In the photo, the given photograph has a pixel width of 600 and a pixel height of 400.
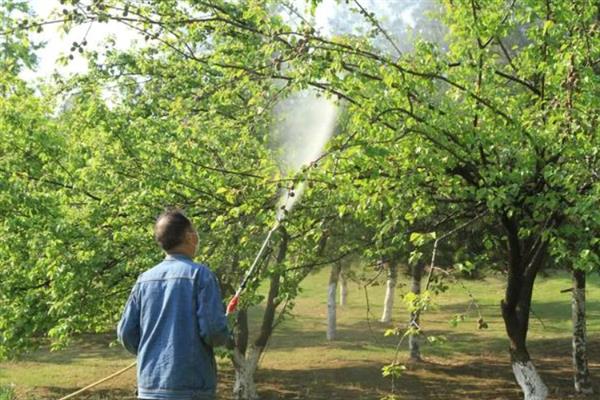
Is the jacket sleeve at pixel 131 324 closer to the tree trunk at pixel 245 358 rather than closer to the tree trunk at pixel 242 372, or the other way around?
the tree trunk at pixel 245 358

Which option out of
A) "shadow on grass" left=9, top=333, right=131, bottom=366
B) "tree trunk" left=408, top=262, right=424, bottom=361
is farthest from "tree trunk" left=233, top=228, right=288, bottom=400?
"shadow on grass" left=9, top=333, right=131, bottom=366

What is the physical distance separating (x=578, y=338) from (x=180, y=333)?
1235cm

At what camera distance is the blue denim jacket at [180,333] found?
3.71 meters

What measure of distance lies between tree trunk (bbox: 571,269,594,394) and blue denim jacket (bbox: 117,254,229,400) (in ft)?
39.8

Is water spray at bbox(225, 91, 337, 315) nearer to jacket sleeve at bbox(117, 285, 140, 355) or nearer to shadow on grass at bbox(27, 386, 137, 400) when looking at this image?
jacket sleeve at bbox(117, 285, 140, 355)

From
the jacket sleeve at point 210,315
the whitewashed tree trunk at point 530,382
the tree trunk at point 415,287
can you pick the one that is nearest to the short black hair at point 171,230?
the jacket sleeve at point 210,315

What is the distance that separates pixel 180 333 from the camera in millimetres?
3742

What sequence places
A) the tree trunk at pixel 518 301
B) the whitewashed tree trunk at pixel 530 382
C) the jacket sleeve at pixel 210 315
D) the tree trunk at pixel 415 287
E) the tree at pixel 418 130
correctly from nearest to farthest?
the jacket sleeve at pixel 210 315 < the tree at pixel 418 130 < the tree trunk at pixel 518 301 < the whitewashed tree trunk at pixel 530 382 < the tree trunk at pixel 415 287

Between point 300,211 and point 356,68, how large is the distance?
7.27ft

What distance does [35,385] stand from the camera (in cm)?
1852

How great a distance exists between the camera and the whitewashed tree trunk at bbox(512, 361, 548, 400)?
8.81 metres

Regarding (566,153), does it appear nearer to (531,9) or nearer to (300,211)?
(531,9)

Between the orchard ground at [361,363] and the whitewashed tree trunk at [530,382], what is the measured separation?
280cm

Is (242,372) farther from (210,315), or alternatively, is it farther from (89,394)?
(210,315)
